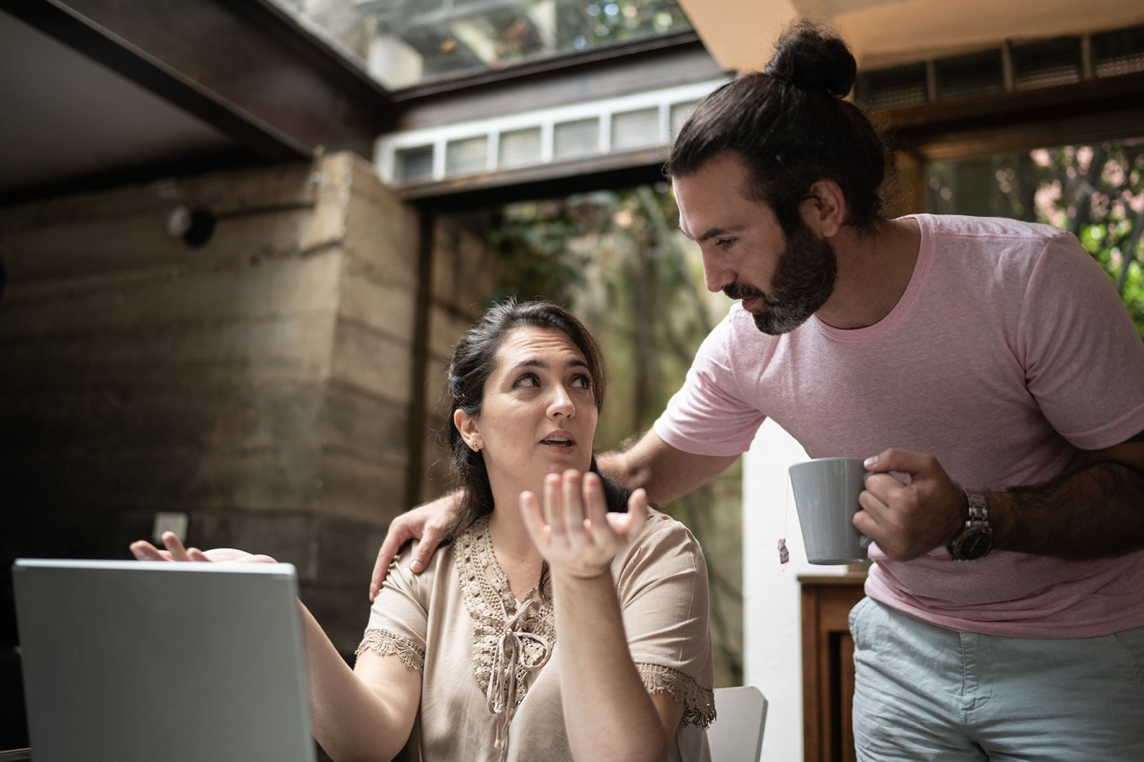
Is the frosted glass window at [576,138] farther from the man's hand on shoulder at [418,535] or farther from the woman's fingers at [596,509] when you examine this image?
the woman's fingers at [596,509]

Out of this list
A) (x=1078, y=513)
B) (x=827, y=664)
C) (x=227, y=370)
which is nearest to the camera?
(x=1078, y=513)

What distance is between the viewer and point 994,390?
1228mm

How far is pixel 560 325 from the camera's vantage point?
1.64 meters

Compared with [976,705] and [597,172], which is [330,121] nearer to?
[597,172]

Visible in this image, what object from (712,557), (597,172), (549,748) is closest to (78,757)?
(549,748)

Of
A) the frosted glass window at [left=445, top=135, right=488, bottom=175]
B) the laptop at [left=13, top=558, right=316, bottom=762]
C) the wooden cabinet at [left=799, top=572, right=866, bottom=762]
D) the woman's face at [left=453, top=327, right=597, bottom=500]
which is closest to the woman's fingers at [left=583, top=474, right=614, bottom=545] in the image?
the laptop at [left=13, top=558, right=316, bottom=762]

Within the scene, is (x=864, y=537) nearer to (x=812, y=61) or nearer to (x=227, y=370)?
(x=812, y=61)

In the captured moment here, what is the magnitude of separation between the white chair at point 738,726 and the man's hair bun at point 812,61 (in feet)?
2.97

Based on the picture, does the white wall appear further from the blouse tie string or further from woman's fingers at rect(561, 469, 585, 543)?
woman's fingers at rect(561, 469, 585, 543)

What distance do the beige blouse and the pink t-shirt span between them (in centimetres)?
31

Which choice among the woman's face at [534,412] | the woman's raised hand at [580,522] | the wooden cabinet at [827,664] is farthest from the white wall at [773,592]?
the woman's raised hand at [580,522]

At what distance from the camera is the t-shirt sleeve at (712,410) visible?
1.51m

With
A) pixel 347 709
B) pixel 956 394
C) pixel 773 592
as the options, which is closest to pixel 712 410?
pixel 956 394

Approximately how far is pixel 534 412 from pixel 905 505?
0.64 m
